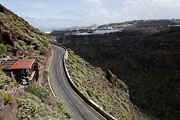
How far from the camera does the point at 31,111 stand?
8.70 m

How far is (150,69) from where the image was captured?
5791 centimetres

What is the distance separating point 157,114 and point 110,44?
7098cm

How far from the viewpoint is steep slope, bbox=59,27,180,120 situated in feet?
120

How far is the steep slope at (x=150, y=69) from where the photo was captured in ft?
120

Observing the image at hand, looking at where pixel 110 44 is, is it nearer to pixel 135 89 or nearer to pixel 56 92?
pixel 135 89

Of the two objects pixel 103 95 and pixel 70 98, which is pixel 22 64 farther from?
pixel 103 95

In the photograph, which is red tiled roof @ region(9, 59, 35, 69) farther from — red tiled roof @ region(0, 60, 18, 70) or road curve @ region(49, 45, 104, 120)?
road curve @ region(49, 45, 104, 120)

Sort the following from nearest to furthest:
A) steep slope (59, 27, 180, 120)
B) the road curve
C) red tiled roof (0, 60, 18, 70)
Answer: the road curve < red tiled roof (0, 60, 18, 70) < steep slope (59, 27, 180, 120)

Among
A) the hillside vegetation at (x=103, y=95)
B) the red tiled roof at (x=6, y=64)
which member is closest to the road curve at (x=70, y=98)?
the hillside vegetation at (x=103, y=95)

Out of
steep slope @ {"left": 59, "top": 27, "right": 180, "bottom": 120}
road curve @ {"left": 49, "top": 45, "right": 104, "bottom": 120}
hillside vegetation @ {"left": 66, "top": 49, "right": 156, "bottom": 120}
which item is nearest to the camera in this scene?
road curve @ {"left": 49, "top": 45, "right": 104, "bottom": 120}

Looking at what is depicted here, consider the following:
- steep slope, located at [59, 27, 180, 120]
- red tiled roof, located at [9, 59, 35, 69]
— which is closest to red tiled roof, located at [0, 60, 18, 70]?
red tiled roof, located at [9, 59, 35, 69]

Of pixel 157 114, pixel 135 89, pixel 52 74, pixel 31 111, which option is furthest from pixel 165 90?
pixel 31 111

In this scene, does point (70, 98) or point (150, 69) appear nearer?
point (70, 98)

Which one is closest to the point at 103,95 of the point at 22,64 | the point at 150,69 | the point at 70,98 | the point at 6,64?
the point at 70,98
